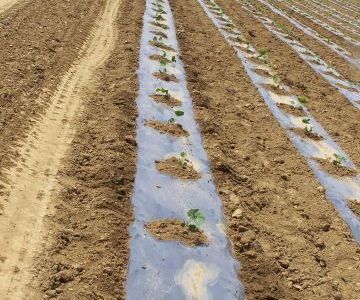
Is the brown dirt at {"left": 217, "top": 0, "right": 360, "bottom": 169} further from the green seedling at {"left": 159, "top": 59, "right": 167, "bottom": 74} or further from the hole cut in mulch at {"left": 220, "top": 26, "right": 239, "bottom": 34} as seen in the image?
the green seedling at {"left": 159, "top": 59, "right": 167, "bottom": 74}

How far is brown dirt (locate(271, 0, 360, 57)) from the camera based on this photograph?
1991 centimetres

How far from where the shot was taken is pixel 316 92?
42.1ft

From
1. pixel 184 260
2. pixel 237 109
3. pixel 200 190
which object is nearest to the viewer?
pixel 184 260

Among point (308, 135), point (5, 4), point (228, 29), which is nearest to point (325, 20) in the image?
point (228, 29)

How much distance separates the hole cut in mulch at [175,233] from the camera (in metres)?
5.90

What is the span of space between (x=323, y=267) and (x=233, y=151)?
10.0ft

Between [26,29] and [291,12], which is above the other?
[26,29]

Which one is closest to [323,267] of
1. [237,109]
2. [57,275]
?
[57,275]

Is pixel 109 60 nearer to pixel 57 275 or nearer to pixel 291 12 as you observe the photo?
pixel 57 275

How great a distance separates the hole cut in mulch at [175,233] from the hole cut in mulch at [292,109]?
555 cm

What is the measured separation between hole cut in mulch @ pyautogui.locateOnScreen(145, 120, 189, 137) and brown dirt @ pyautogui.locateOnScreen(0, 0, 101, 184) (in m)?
2.00

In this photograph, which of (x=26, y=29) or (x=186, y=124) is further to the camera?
(x=26, y=29)

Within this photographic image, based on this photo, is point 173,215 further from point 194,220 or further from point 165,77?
point 165,77

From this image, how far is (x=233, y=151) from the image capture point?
8.71 meters
